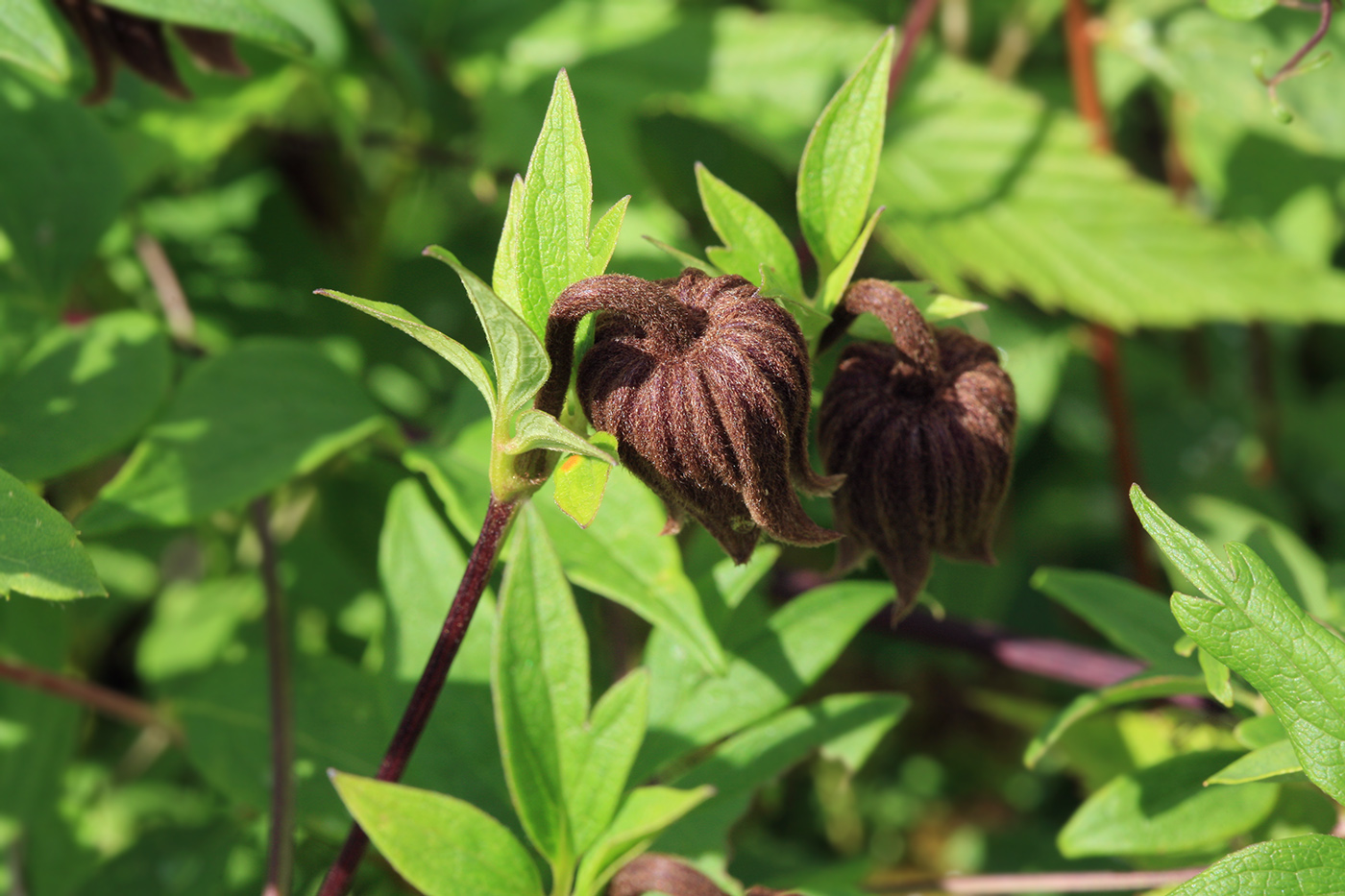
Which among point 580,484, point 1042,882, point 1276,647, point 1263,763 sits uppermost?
point 580,484

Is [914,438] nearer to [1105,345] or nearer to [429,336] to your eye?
[429,336]

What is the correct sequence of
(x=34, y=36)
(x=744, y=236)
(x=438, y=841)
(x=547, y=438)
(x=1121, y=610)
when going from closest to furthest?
(x=547, y=438) < (x=438, y=841) < (x=744, y=236) < (x=34, y=36) < (x=1121, y=610)

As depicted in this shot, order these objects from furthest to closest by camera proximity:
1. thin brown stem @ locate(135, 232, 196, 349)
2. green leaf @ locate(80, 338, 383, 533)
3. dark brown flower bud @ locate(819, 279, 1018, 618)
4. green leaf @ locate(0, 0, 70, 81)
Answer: thin brown stem @ locate(135, 232, 196, 349) < green leaf @ locate(80, 338, 383, 533) < green leaf @ locate(0, 0, 70, 81) < dark brown flower bud @ locate(819, 279, 1018, 618)

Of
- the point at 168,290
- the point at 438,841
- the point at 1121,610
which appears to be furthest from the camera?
the point at 168,290

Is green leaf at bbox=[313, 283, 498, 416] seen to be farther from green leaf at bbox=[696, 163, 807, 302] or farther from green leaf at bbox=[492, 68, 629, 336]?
green leaf at bbox=[696, 163, 807, 302]

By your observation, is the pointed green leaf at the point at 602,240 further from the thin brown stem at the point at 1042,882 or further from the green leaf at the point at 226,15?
the thin brown stem at the point at 1042,882

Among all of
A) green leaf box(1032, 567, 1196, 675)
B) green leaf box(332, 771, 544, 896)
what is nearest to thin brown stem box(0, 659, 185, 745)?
green leaf box(332, 771, 544, 896)

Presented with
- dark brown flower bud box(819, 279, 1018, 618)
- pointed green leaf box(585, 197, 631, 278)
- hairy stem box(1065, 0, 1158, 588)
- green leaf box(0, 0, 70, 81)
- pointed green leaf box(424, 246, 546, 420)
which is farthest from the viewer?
hairy stem box(1065, 0, 1158, 588)

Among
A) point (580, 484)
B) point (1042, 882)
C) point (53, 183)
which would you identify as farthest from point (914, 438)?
point (53, 183)
